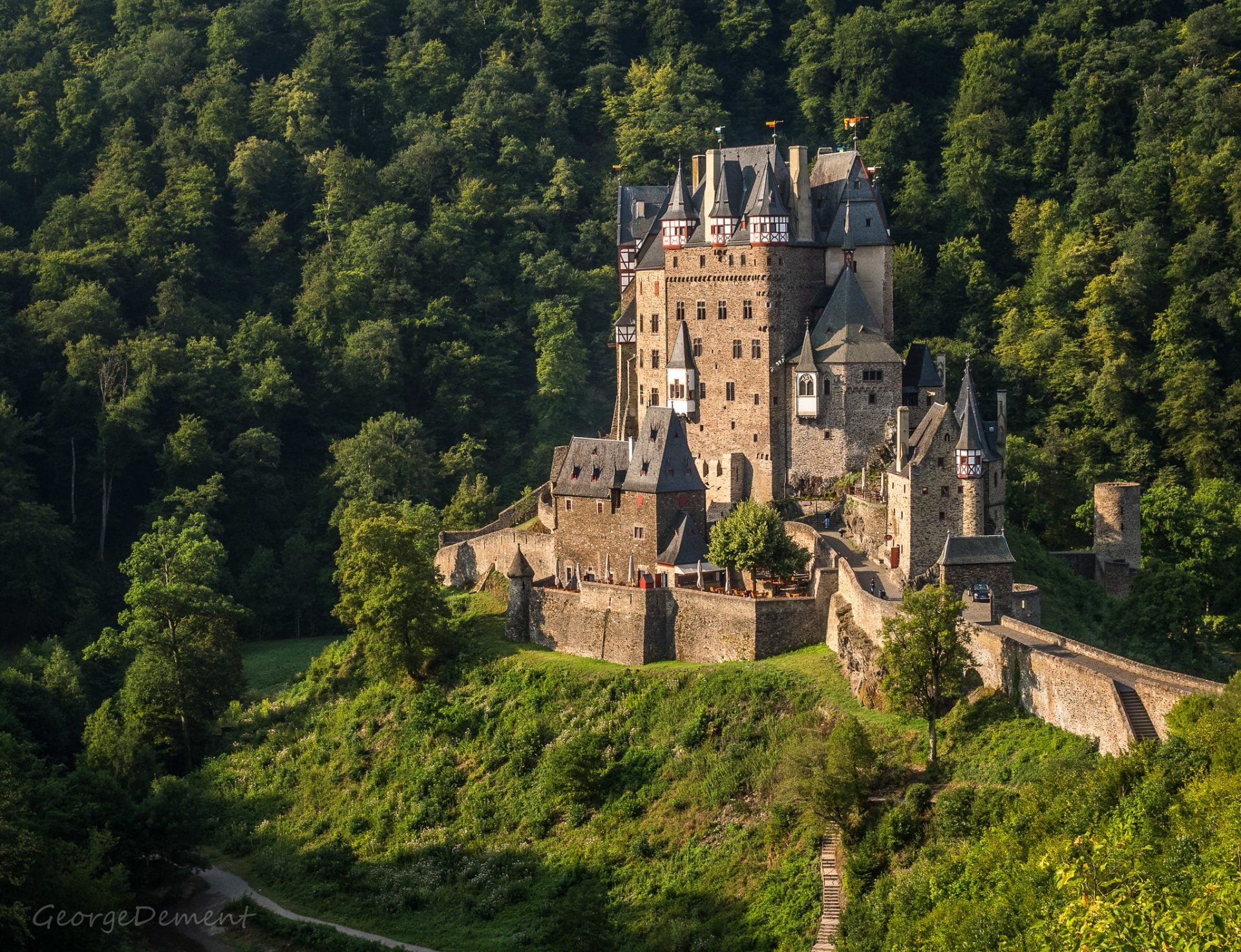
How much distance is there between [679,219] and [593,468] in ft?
35.6

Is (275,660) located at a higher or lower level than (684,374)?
lower

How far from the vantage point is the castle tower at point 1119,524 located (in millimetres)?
63344

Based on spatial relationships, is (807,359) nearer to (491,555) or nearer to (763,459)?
(763,459)

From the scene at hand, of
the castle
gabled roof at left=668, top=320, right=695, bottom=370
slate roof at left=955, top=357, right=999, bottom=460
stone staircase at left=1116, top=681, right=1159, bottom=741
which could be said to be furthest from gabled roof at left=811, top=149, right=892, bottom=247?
stone staircase at left=1116, top=681, right=1159, bottom=741

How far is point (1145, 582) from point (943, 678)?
14.6 meters

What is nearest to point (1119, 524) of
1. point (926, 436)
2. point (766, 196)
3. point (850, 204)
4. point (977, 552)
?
point (926, 436)

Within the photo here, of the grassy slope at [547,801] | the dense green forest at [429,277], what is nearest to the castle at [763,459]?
the grassy slope at [547,801]

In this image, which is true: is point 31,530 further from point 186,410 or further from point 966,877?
point 966,877

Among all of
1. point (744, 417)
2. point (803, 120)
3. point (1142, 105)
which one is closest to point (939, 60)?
point (803, 120)

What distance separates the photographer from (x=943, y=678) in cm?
4825

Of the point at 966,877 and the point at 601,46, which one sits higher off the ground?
the point at 601,46

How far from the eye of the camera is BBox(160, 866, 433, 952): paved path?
51781 mm

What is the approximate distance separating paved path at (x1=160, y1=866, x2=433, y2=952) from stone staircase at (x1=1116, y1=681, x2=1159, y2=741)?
19099 mm

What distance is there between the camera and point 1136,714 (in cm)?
4288
